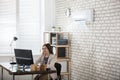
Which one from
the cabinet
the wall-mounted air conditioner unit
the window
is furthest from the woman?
the window

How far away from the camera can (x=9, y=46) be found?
286 inches

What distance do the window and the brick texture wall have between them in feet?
3.41

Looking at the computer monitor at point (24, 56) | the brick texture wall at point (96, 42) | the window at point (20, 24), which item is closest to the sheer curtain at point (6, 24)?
the window at point (20, 24)

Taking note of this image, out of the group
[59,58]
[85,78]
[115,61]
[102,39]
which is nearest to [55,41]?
[59,58]

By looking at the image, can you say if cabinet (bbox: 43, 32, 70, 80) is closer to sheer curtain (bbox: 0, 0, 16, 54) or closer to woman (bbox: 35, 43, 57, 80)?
woman (bbox: 35, 43, 57, 80)

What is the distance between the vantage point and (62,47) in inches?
274

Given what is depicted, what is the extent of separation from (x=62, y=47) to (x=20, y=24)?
58.0 inches

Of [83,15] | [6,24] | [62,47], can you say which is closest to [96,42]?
[83,15]

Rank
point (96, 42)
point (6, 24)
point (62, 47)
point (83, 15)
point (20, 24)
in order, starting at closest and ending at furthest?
1. point (96, 42)
2. point (83, 15)
3. point (62, 47)
4. point (6, 24)
5. point (20, 24)

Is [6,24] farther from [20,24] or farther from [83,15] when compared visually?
[83,15]

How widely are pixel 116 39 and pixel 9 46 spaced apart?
11.3 ft

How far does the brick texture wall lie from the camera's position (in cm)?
500

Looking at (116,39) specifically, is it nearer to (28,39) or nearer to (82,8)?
(82,8)

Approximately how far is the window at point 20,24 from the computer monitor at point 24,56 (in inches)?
74.8
